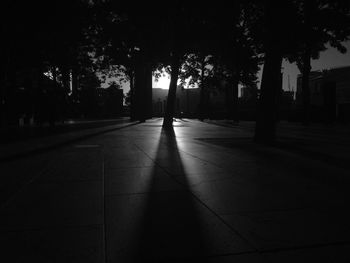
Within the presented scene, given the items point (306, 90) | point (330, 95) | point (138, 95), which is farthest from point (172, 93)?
point (330, 95)

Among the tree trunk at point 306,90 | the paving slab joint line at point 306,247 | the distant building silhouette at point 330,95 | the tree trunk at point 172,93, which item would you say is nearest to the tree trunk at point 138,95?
the tree trunk at point 172,93

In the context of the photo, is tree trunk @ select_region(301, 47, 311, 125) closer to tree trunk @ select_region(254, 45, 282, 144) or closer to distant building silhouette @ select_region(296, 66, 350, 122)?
distant building silhouette @ select_region(296, 66, 350, 122)

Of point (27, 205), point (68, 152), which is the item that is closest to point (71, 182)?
point (27, 205)

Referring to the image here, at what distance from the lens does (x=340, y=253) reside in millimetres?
2760

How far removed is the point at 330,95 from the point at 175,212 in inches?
1222

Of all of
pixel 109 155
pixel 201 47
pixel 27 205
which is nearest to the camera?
pixel 27 205

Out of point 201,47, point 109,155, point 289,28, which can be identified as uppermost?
point 201,47

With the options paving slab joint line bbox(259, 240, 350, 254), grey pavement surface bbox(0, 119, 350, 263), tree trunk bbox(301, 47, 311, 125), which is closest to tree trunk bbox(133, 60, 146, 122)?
tree trunk bbox(301, 47, 311, 125)

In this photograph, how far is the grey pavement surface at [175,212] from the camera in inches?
112

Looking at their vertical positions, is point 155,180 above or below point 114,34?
below

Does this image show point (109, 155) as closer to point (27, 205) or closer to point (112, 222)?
point (27, 205)

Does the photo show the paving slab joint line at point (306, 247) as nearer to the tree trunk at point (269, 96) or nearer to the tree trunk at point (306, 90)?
the tree trunk at point (269, 96)

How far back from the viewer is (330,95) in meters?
31.0

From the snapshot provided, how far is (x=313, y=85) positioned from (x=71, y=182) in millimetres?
82436
